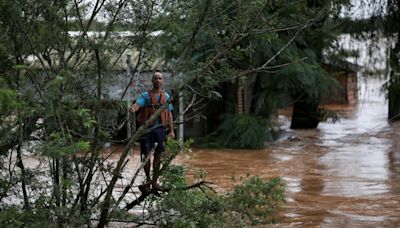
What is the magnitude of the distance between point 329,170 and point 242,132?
525 centimetres

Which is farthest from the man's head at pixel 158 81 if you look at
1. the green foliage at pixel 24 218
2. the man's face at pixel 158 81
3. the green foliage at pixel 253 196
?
the green foliage at pixel 24 218

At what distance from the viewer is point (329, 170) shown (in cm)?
1445

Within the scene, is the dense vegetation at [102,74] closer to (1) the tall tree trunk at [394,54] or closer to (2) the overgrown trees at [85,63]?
(2) the overgrown trees at [85,63]

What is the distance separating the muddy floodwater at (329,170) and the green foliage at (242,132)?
0.37 metres

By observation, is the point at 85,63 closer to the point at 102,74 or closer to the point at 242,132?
the point at 102,74

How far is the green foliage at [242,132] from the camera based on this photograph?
1911cm

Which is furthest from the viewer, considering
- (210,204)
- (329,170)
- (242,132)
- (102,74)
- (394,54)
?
(242,132)

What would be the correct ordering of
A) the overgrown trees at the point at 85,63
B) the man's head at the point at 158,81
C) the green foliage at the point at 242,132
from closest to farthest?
the overgrown trees at the point at 85,63
the man's head at the point at 158,81
the green foliage at the point at 242,132

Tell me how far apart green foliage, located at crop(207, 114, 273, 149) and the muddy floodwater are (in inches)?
14.8

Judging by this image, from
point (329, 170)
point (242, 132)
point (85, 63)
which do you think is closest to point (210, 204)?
point (85, 63)

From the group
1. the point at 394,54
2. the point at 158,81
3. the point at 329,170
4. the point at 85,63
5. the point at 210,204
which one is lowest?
the point at 329,170

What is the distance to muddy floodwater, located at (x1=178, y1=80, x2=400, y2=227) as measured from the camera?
375 inches

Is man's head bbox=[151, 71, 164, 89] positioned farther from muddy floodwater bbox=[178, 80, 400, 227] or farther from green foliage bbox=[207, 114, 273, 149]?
green foliage bbox=[207, 114, 273, 149]

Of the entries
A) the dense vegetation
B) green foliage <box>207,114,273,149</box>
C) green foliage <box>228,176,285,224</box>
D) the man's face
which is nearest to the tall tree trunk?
green foliage <box>207,114,273,149</box>
